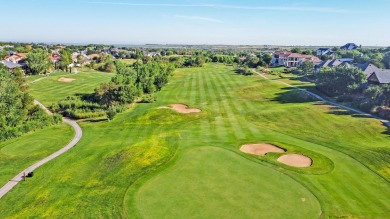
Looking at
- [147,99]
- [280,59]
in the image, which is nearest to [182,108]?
[147,99]

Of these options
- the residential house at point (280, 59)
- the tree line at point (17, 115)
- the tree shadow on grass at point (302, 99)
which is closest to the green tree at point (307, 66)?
the tree shadow on grass at point (302, 99)

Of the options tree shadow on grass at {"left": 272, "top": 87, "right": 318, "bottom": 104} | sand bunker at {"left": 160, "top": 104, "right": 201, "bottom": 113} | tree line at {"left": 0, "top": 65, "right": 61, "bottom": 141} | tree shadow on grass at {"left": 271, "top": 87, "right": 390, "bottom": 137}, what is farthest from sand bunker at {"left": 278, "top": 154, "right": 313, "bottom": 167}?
tree line at {"left": 0, "top": 65, "right": 61, "bottom": 141}

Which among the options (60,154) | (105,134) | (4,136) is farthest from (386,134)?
(4,136)

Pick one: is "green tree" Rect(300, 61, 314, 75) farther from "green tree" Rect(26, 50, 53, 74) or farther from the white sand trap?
"green tree" Rect(26, 50, 53, 74)

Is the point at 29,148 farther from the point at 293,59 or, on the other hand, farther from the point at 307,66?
the point at 293,59

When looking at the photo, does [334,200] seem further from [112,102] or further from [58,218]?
[112,102]

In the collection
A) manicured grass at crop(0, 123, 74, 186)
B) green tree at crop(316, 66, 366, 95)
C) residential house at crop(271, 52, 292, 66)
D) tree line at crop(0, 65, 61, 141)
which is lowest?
manicured grass at crop(0, 123, 74, 186)
